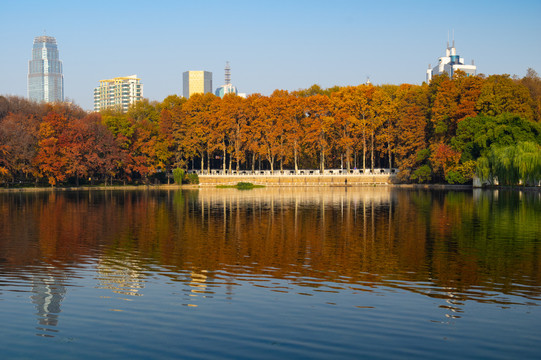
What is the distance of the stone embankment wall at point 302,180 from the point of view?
93.8m

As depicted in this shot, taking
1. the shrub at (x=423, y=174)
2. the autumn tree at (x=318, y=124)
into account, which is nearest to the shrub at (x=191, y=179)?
the autumn tree at (x=318, y=124)

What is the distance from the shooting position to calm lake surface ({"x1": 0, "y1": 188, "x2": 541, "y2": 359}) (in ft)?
35.8

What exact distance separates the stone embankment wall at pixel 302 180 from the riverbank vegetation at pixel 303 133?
118 inches

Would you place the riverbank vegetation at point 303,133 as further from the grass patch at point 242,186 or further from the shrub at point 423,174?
the grass patch at point 242,186

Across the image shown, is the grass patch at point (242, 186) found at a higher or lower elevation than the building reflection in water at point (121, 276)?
higher

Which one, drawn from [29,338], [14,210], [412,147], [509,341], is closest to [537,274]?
[509,341]

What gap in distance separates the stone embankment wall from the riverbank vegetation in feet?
9.86

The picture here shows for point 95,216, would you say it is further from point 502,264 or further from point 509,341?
point 509,341

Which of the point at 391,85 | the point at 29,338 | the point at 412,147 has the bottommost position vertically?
the point at 29,338

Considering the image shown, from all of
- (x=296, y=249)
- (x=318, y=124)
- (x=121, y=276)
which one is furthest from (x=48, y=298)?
(x=318, y=124)

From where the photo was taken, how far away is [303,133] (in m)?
97.4

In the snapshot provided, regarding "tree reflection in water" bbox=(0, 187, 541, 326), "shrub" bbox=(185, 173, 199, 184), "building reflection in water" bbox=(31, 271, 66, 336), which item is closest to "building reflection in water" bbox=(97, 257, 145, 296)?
"tree reflection in water" bbox=(0, 187, 541, 326)

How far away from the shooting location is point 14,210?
4397 centimetres

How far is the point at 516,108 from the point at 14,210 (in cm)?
6291
